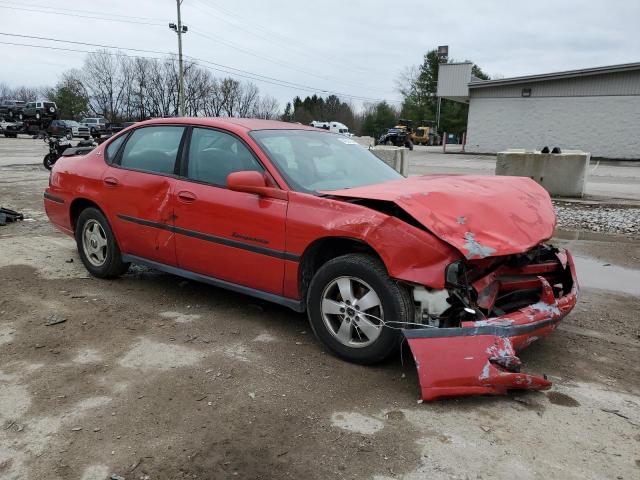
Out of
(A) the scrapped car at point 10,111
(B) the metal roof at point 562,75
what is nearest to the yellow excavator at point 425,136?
(B) the metal roof at point 562,75

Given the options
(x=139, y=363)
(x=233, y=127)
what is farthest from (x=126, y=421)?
(x=233, y=127)

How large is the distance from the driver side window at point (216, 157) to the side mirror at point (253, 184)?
0.72 feet

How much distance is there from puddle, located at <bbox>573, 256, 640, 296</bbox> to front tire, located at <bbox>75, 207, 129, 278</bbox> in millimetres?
4721

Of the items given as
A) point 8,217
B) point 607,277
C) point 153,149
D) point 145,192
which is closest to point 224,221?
point 145,192

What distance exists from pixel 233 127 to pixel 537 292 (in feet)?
8.63

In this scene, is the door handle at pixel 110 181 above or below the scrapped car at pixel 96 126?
below

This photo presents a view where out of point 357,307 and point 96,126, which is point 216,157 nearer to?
point 357,307

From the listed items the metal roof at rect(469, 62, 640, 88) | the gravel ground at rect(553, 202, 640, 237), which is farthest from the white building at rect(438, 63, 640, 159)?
the gravel ground at rect(553, 202, 640, 237)

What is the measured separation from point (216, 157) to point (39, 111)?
46.5 m

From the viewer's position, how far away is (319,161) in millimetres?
4246

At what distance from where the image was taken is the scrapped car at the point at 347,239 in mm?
3055

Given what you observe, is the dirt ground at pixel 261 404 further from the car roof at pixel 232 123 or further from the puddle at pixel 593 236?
the puddle at pixel 593 236

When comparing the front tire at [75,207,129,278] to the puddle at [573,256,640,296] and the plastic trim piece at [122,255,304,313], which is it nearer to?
the plastic trim piece at [122,255,304,313]

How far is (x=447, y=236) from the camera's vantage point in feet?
10.0
